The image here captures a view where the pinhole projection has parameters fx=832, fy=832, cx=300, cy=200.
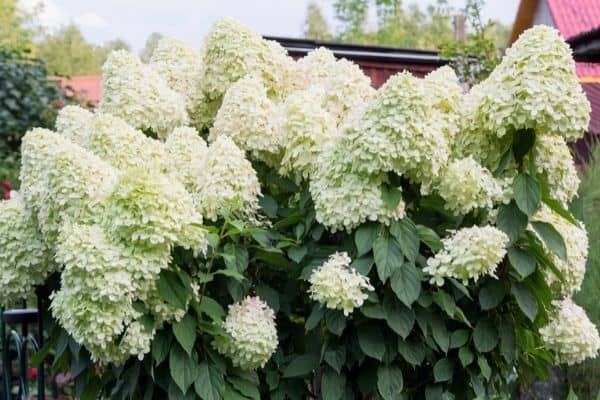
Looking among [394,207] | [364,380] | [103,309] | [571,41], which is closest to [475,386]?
[364,380]

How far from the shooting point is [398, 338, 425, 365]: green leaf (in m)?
2.09

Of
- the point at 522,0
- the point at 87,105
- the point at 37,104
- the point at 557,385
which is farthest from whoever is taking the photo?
the point at 522,0

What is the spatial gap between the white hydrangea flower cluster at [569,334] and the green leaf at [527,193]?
1.63ft

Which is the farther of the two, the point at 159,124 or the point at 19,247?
the point at 159,124

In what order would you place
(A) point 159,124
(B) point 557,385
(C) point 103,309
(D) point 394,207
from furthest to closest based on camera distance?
(B) point 557,385 → (A) point 159,124 → (D) point 394,207 → (C) point 103,309

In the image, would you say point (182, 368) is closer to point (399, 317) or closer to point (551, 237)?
point (399, 317)

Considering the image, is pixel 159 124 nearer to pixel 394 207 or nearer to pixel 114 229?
pixel 114 229

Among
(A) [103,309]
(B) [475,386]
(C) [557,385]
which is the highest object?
(A) [103,309]

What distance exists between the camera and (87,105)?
7.72 m

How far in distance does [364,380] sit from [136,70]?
44.9 inches

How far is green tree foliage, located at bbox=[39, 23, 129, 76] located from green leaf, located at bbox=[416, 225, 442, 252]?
124ft

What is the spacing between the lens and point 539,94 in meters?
1.98

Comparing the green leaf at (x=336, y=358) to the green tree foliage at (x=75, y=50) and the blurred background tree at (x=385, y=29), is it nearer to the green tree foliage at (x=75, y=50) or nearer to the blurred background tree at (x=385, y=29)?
the blurred background tree at (x=385, y=29)

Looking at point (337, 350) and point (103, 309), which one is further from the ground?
point (103, 309)
